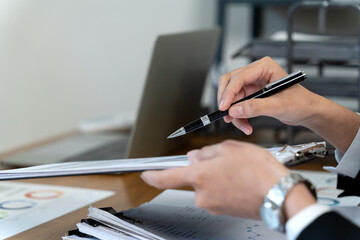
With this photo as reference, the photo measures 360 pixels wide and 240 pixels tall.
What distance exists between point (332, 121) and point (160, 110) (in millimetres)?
452

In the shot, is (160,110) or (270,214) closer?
(270,214)

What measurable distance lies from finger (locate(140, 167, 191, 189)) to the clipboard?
11 centimetres

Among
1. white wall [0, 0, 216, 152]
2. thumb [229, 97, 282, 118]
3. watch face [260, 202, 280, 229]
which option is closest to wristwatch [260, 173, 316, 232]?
watch face [260, 202, 280, 229]

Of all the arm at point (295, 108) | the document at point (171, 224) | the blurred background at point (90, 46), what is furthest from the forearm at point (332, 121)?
the blurred background at point (90, 46)

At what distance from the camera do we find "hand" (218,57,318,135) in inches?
31.8

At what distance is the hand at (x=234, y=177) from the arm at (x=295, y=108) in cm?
25

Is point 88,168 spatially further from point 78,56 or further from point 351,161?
point 78,56

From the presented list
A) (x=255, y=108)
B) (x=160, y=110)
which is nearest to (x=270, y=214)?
(x=255, y=108)

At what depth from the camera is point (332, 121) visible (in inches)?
33.5

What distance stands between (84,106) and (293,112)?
222 cm

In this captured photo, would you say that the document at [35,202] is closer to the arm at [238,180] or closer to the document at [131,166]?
the document at [131,166]

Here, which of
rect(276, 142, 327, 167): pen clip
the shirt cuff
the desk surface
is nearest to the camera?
the shirt cuff

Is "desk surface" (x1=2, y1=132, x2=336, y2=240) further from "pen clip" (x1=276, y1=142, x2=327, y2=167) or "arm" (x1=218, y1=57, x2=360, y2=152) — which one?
"pen clip" (x1=276, y1=142, x2=327, y2=167)

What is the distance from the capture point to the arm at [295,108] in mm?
828
